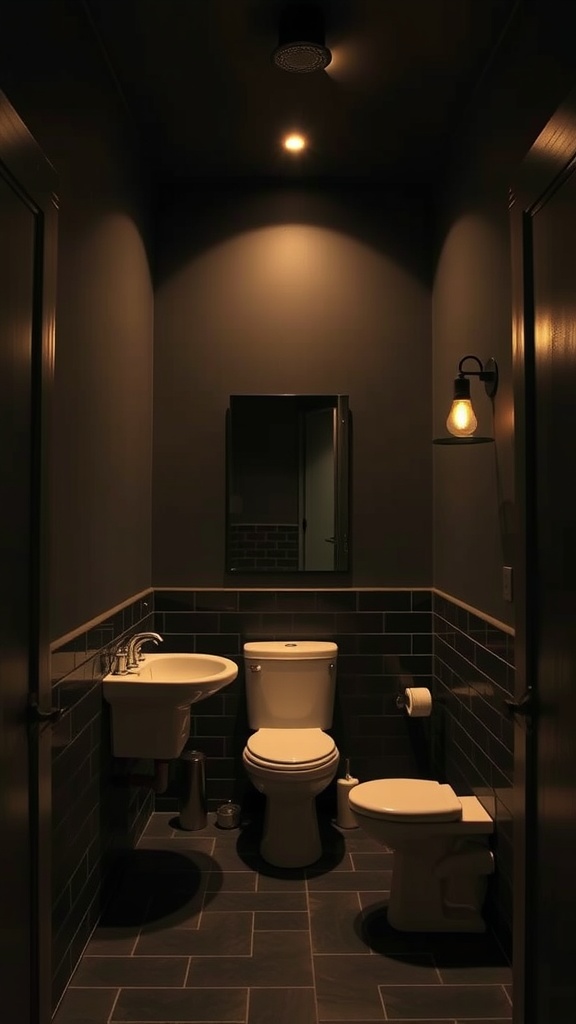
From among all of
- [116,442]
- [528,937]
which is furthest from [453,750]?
[116,442]

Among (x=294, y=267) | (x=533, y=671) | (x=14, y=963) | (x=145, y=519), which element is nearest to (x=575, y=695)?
(x=533, y=671)

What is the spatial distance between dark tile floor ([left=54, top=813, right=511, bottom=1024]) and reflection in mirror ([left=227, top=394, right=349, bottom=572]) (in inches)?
Result: 50.5

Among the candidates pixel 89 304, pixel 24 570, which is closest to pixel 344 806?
pixel 24 570

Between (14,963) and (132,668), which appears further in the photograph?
(132,668)

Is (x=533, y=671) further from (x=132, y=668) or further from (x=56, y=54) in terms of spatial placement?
(x=56, y=54)

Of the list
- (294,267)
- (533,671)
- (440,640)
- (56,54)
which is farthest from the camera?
(294,267)

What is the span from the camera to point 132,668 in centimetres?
264

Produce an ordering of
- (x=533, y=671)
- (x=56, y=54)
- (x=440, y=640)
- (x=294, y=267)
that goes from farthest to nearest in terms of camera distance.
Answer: (x=294, y=267), (x=440, y=640), (x=56, y=54), (x=533, y=671)

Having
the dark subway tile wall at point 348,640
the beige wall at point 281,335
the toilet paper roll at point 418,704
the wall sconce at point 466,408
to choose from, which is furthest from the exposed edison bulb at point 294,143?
the toilet paper roll at point 418,704

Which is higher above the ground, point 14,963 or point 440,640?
point 440,640

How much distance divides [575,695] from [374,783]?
137cm

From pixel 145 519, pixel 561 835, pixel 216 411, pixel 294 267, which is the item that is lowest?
pixel 561 835

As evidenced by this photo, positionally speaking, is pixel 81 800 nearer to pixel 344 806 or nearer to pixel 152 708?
pixel 152 708

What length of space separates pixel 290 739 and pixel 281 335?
1.83 metres
